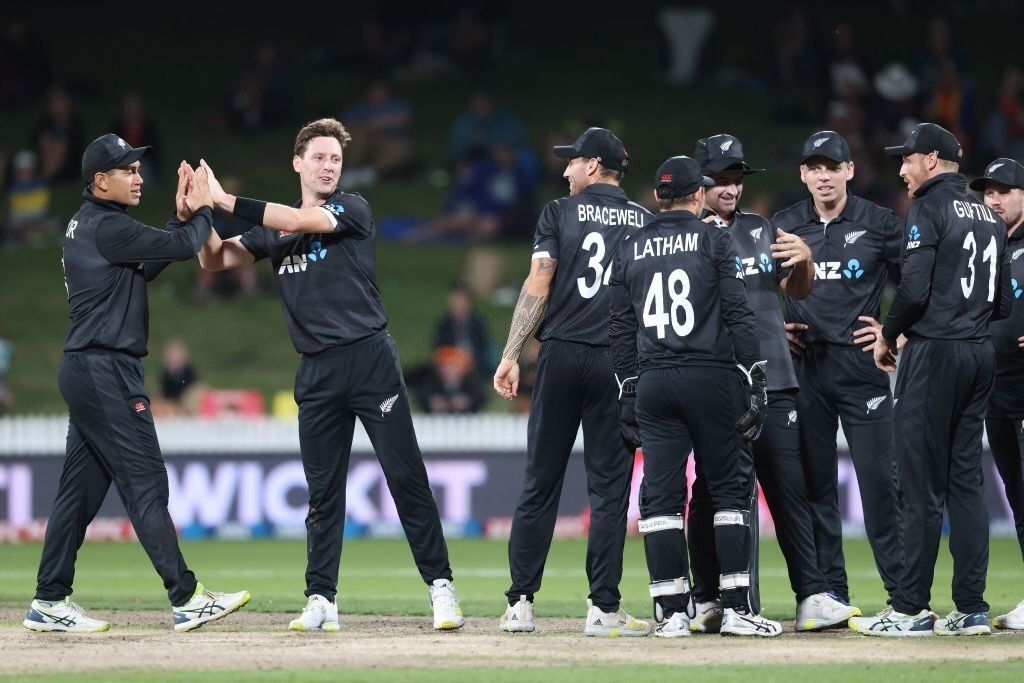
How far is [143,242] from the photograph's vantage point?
25.9 ft

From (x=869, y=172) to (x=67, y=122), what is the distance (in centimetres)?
1095

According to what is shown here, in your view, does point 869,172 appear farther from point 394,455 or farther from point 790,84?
point 394,455

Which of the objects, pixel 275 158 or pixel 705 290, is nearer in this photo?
pixel 705 290

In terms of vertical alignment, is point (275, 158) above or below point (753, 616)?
above

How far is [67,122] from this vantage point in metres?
21.0

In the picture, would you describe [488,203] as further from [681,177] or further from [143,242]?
[681,177]

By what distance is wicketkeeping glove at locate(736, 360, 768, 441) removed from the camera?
24.3 feet

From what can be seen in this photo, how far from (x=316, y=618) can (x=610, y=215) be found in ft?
8.70

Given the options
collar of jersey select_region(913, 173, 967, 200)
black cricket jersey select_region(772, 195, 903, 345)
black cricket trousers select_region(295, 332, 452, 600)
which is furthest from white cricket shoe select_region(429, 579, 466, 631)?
collar of jersey select_region(913, 173, 967, 200)

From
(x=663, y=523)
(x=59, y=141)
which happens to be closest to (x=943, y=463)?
(x=663, y=523)

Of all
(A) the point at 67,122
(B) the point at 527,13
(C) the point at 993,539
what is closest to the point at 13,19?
(A) the point at 67,122

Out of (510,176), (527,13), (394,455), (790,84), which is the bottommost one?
(394,455)

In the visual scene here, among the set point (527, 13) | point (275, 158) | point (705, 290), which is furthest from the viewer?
point (527, 13)

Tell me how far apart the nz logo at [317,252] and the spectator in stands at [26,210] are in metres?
13.7
